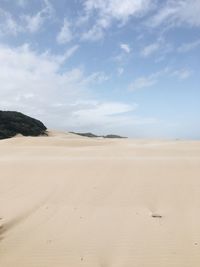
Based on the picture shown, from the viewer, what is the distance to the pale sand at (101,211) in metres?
5.01

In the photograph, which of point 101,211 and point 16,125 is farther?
point 16,125

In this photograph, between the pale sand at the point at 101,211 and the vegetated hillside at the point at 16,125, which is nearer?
the pale sand at the point at 101,211

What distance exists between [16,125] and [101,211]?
15.7 meters

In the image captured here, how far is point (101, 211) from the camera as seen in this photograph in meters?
6.43

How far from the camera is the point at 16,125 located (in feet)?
70.3

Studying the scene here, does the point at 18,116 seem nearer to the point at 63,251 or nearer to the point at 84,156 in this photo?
the point at 84,156

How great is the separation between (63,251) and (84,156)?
5.97 metres

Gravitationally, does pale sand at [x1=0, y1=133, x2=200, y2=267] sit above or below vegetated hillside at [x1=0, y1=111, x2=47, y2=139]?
below

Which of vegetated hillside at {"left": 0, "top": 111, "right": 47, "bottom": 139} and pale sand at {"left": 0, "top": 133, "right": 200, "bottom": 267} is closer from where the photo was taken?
pale sand at {"left": 0, "top": 133, "right": 200, "bottom": 267}

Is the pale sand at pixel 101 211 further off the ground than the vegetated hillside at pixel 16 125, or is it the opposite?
the vegetated hillside at pixel 16 125

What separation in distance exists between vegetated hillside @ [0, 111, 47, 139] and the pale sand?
1079cm

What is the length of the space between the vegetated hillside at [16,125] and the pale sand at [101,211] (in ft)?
35.4

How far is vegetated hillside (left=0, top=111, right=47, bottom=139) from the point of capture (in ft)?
69.2

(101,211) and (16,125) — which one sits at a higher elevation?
(16,125)
